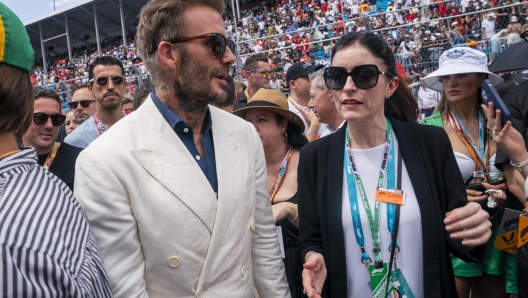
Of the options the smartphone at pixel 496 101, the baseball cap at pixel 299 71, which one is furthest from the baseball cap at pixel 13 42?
the baseball cap at pixel 299 71

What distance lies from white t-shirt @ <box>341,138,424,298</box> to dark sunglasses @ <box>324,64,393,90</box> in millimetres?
453

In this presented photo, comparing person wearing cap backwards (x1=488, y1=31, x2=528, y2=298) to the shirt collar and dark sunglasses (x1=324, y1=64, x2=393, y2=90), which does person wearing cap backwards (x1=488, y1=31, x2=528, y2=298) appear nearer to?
dark sunglasses (x1=324, y1=64, x2=393, y2=90)

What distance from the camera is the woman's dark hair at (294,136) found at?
3660 mm

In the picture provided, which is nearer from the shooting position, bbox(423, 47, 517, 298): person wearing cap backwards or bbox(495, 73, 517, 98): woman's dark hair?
bbox(423, 47, 517, 298): person wearing cap backwards

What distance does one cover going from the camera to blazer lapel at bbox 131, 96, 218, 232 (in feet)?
6.05

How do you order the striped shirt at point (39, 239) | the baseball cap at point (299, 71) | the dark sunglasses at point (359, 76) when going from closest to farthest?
the striped shirt at point (39, 239) → the dark sunglasses at point (359, 76) → the baseball cap at point (299, 71)

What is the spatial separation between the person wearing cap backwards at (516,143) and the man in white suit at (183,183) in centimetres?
139

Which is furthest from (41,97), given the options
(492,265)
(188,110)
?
(492,265)

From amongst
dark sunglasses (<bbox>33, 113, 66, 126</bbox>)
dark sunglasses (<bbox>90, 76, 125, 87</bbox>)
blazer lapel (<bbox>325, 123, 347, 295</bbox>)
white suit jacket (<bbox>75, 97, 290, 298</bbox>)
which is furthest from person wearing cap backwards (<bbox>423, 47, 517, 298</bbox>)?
dark sunglasses (<bbox>90, 76, 125, 87</bbox>)

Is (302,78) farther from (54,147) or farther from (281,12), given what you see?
(281,12)

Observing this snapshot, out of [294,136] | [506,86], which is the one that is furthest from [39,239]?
[506,86]

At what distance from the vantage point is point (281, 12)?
91.0 ft

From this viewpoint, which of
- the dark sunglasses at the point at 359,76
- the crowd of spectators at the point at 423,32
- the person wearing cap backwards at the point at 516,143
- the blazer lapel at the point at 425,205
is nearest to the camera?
the blazer lapel at the point at 425,205

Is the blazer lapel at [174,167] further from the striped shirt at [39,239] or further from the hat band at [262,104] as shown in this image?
the hat band at [262,104]
